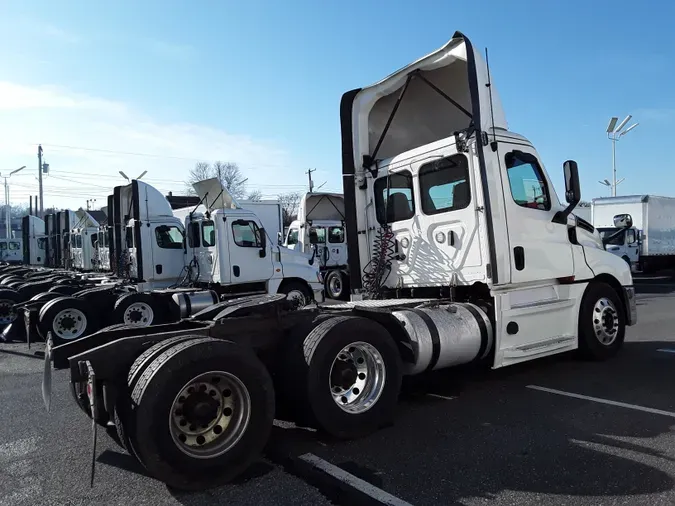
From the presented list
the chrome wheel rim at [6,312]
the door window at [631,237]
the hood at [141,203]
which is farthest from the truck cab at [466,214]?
the door window at [631,237]

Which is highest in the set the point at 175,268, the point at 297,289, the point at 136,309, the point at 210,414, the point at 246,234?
the point at 246,234

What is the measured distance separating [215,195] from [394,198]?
686 centimetres

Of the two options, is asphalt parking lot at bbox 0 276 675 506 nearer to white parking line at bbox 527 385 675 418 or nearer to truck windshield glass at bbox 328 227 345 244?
white parking line at bbox 527 385 675 418

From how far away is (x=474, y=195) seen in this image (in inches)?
244

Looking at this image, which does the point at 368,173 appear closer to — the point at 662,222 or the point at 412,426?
the point at 412,426

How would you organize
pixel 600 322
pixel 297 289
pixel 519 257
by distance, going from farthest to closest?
1. pixel 297 289
2. pixel 600 322
3. pixel 519 257

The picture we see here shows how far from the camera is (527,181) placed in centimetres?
664

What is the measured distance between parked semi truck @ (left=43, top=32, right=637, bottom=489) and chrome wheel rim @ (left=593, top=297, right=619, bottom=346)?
0.09 ft

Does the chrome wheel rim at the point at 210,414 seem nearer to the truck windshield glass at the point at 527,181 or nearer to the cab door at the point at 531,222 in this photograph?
the cab door at the point at 531,222

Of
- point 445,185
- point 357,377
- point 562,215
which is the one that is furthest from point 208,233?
point 357,377

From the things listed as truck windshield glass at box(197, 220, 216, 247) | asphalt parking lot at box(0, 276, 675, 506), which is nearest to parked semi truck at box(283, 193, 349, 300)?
truck windshield glass at box(197, 220, 216, 247)

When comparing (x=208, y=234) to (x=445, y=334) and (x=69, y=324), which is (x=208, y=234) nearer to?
(x=69, y=324)

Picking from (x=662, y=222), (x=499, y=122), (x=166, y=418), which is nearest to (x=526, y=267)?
(x=499, y=122)

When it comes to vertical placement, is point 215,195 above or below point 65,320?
above
